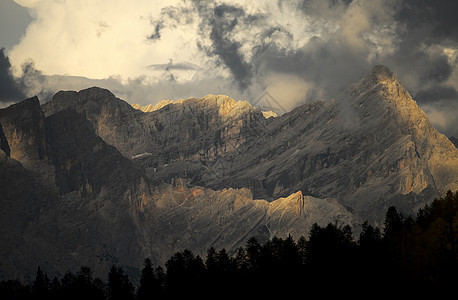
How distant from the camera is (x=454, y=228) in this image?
170m

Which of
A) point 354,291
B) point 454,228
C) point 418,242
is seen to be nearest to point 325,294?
point 354,291

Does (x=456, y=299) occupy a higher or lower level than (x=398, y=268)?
lower

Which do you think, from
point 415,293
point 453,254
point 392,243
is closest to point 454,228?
point 453,254

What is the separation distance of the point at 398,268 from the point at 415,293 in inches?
429

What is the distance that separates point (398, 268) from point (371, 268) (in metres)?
10.5

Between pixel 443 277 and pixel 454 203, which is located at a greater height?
pixel 454 203

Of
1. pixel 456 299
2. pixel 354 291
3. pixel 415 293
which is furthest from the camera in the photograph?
pixel 354 291

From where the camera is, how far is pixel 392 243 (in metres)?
198

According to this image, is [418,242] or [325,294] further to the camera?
[325,294]

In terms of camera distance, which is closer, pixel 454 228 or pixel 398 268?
pixel 454 228

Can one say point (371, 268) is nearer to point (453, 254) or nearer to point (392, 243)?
point (392, 243)

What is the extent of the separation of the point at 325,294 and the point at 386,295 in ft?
55.1

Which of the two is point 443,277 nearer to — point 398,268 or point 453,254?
point 453,254

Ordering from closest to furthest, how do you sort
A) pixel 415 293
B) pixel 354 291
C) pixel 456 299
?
pixel 456 299, pixel 415 293, pixel 354 291
